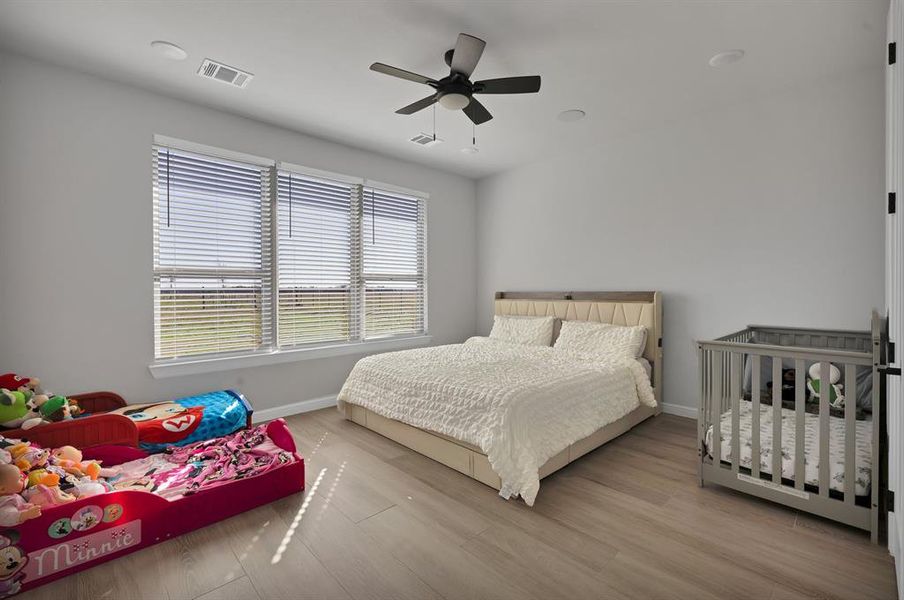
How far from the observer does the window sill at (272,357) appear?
3.34 metres

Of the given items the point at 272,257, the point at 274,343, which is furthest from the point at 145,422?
the point at 272,257

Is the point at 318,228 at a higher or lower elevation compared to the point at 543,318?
higher

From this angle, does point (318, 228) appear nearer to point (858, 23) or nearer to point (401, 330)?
point (401, 330)

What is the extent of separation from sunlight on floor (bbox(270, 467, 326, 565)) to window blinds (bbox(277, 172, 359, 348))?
1769mm

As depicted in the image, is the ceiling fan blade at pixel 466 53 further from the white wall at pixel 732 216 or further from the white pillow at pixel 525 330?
the white pillow at pixel 525 330

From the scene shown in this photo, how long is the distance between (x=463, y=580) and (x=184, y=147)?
147 inches

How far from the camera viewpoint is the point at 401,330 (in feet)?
16.5

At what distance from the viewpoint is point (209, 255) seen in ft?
11.7

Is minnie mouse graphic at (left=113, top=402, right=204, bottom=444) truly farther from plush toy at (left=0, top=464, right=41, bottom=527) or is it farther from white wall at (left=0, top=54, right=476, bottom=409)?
plush toy at (left=0, top=464, right=41, bottom=527)

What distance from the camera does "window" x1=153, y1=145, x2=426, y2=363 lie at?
Result: 340 cm

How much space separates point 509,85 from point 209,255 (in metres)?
2.84

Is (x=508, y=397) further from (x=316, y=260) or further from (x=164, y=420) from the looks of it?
(x=316, y=260)

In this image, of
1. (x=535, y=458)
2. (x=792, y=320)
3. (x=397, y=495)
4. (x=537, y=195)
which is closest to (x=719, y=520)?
(x=535, y=458)

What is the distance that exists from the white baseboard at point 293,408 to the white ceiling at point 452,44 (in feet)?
8.98
